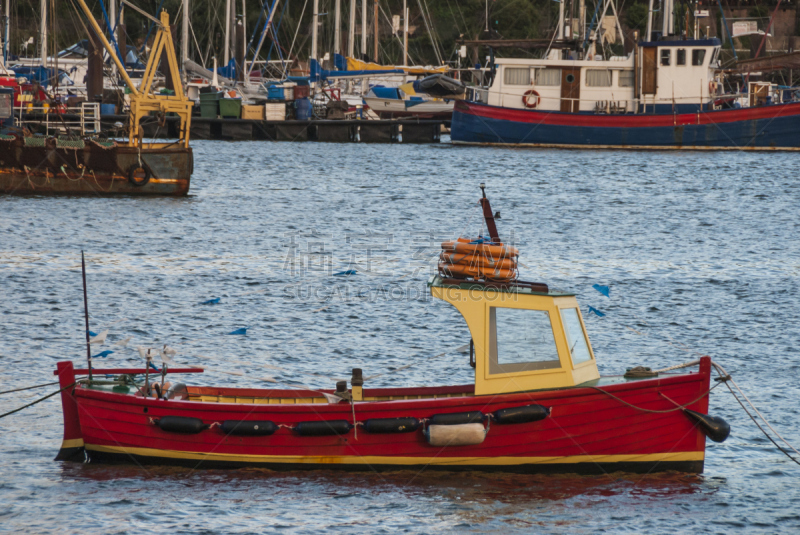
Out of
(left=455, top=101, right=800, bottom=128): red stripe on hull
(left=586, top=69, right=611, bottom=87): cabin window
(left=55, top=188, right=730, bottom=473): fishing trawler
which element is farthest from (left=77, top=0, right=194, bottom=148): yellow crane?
(left=586, top=69, right=611, bottom=87): cabin window

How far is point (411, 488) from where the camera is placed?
1202cm

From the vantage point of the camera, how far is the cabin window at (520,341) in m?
12.0

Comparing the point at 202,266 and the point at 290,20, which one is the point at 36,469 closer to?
the point at 202,266

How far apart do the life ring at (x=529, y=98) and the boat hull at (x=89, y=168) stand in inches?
1022

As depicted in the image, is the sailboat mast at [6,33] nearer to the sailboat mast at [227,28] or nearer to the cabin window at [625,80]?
the sailboat mast at [227,28]

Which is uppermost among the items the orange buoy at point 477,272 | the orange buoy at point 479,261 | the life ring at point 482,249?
the life ring at point 482,249

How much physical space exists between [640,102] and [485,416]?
48560 mm

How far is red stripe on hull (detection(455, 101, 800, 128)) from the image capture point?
A: 57250 millimetres

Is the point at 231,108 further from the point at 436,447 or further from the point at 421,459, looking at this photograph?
the point at 436,447

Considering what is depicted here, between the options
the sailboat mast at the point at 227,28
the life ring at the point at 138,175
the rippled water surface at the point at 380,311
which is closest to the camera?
the rippled water surface at the point at 380,311

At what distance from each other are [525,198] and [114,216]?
60.3 feet

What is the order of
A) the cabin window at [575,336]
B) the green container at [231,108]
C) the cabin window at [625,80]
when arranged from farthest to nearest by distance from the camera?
the green container at [231,108] → the cabin window at [625,80] → the cabin window at [575,336]

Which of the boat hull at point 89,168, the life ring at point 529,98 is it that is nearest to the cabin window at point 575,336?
the boat hull at point 89,168

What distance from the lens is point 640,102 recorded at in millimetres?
57312
